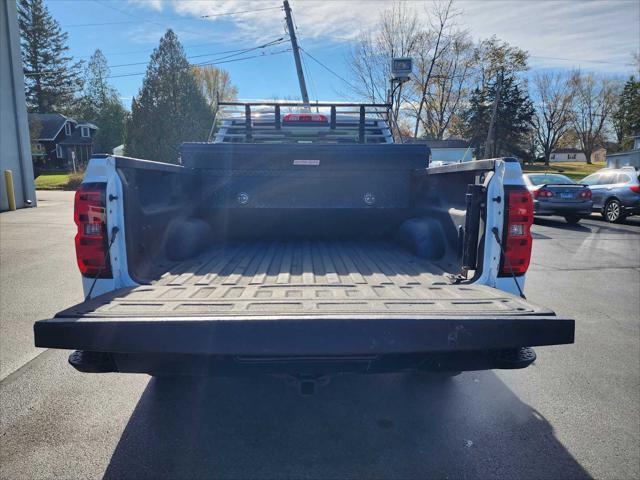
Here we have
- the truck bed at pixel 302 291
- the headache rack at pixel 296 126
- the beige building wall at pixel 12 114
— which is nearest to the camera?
the truck bed at pixel 302 291

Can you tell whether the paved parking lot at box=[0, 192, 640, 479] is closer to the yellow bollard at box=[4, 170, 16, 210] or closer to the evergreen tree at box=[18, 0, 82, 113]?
the yellow bollard at box=[4, 170, 16, 210]

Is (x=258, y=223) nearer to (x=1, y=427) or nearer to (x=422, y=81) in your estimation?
(x=1, y=427)

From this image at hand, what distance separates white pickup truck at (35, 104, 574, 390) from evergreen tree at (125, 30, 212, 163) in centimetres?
2570

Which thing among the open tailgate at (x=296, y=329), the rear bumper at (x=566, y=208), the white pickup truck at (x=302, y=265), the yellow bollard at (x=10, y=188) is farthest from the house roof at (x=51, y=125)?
the open tailgate at (x=296, y=329)

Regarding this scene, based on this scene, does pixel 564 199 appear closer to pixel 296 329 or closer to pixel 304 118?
pixel 304 118

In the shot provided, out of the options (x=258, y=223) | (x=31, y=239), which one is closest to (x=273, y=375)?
(x=258, y=223)

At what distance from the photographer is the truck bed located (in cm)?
218

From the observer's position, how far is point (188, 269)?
10.6 ft

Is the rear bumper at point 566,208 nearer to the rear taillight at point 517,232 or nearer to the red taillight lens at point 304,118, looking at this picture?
the red taillight lens at point 304,118

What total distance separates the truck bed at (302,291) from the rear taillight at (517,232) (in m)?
0.23

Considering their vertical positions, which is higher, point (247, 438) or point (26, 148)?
point (26, 148)

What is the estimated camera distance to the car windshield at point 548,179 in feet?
46.1

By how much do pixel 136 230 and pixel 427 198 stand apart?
2.46m

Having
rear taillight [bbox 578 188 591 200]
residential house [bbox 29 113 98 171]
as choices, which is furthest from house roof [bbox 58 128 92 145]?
rear taillight [bbox 578 188 591 200]
